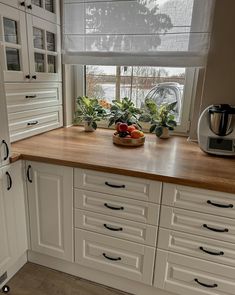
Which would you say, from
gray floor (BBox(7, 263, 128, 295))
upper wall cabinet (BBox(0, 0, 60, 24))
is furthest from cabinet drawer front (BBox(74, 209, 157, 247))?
upper wall cabinet (BBox(0, 0, 60, 24))

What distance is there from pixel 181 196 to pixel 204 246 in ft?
0.96

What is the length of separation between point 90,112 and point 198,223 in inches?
48.3

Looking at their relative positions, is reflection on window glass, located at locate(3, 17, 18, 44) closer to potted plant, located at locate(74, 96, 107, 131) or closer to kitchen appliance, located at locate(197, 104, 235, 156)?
potted plant, located at locate(74, 96, 107, 131)

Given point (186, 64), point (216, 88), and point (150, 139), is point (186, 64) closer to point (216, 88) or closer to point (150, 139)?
point (216, 88)

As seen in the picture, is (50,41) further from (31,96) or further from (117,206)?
(117,206)

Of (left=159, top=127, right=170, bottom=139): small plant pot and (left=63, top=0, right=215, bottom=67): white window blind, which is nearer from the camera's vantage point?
(left=63, top=0, right=215, bottom=67): white window blind

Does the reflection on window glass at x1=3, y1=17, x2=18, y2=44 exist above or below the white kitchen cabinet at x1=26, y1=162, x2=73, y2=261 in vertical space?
above

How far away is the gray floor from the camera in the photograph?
4.86 ft

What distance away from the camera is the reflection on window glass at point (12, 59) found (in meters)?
1.46

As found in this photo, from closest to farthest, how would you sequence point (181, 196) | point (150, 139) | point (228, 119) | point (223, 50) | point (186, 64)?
1. point (181, 196)
2. point (228, 119)
3. point (223, 50)
4. point (186, 64)
5. point (150, 139)

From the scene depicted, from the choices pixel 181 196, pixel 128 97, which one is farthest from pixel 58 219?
pixel 128 97

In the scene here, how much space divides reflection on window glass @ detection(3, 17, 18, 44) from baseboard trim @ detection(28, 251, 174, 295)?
56.3 inches

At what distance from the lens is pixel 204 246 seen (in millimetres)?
1216

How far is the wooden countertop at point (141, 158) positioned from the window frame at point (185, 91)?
154 mm
